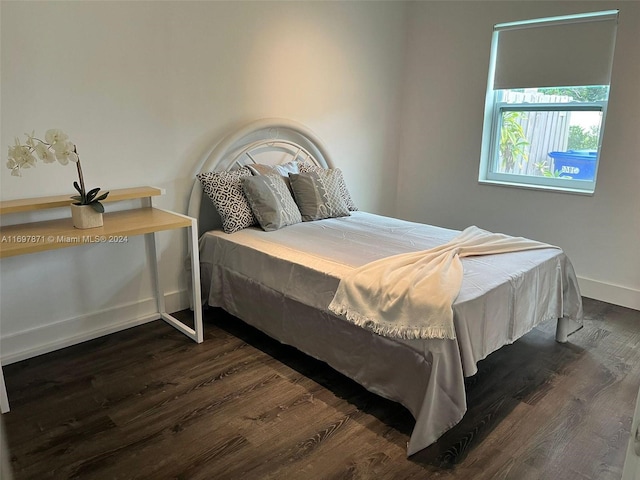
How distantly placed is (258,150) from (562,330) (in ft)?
7.75

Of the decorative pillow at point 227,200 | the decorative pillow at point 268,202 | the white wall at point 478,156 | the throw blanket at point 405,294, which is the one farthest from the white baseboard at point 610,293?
the decorative pillow at point 227,200

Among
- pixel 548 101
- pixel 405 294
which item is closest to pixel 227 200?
pixel 405 294

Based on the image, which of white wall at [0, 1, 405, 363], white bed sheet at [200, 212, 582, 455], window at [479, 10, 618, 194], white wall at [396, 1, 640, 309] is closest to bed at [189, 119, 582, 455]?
white bed sheet at [200, 212, 582, 455]

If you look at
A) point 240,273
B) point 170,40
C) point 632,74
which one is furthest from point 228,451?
point 632,74

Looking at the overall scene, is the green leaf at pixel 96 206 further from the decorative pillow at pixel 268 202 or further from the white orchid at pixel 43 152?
the decorative pillow at pixel 268 202

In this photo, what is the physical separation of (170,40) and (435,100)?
2436 millimetres

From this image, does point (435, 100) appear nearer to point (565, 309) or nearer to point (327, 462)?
point (565, 309)

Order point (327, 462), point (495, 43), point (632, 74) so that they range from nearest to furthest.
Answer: point (327, 462)
point (632, 74)
point (495, 43)

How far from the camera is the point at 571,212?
3.67 m

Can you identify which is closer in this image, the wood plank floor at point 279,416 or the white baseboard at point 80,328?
the wood plank floor at point 279,416

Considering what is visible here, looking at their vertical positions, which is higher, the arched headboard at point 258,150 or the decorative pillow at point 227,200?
the arched headboard at point 258,150

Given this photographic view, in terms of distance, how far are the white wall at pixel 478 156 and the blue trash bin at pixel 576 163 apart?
6.6 inches

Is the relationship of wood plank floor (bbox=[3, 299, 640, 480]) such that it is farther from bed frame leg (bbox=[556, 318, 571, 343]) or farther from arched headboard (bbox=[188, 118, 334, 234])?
arched headboard (bbox=[188, 118, 334, 234])

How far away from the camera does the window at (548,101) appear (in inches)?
136
